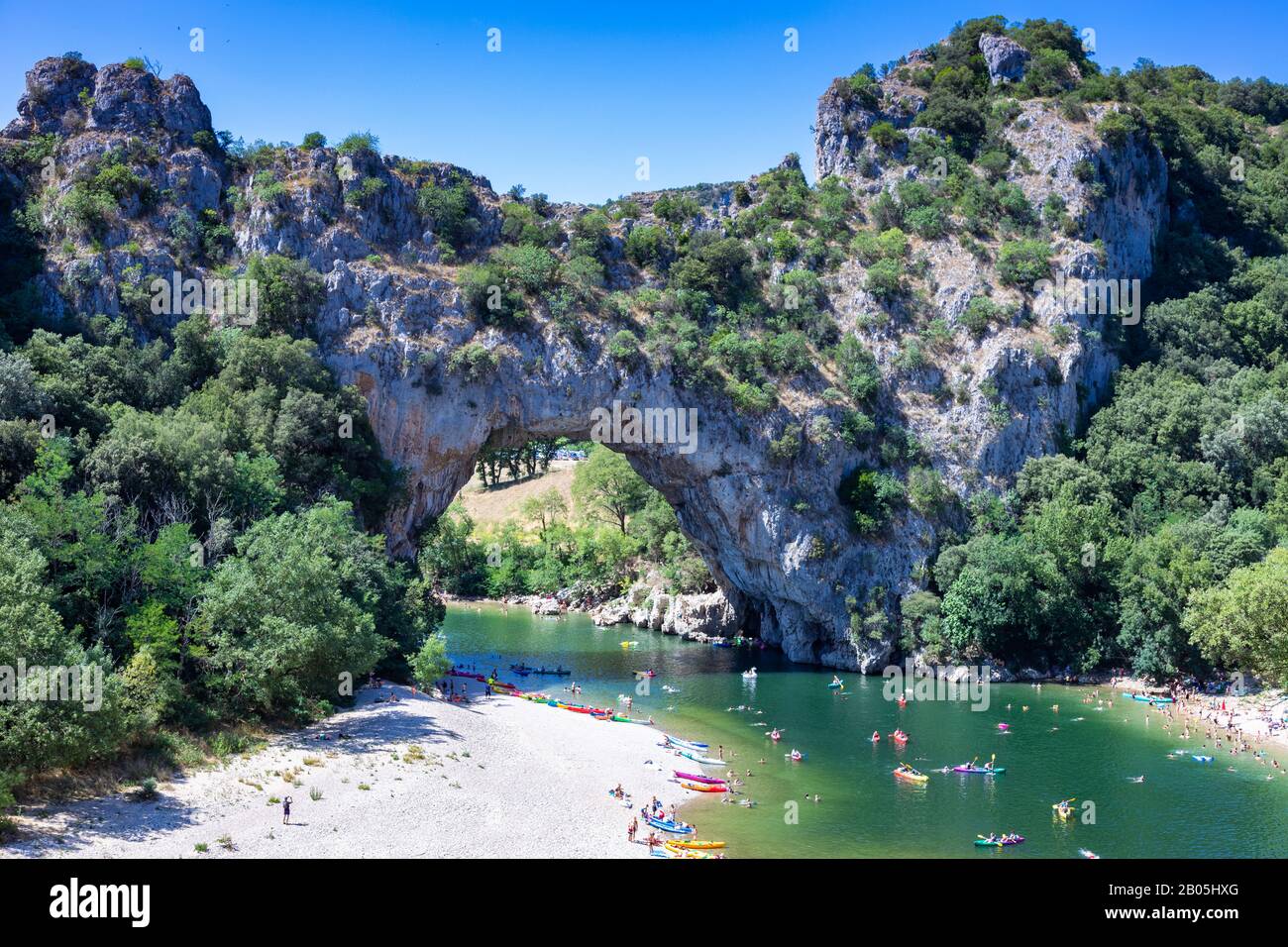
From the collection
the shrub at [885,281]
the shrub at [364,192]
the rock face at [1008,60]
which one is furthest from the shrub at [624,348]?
the rock face at [1008,60]

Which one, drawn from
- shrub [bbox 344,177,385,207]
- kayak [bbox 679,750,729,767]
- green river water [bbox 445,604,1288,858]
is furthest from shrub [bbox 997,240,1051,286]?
kayak [bbox 679,750,729,767]

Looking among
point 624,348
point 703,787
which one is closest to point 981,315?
point 624,348

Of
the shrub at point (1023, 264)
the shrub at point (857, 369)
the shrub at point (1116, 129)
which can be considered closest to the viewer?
the shrub at point (857, 369)

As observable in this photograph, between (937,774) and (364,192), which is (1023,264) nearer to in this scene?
(937,774)

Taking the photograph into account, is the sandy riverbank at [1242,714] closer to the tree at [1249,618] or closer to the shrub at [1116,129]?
the tree at [1249,618]

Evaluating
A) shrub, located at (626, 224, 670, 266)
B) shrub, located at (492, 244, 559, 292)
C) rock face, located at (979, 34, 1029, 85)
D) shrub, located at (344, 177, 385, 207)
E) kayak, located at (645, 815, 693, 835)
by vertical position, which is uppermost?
rock face, located at (979, 34, 1029, 85)

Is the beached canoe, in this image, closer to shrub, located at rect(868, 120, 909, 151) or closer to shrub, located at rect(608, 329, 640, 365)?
shrub, located at rect(608, 329, 640, 365)
